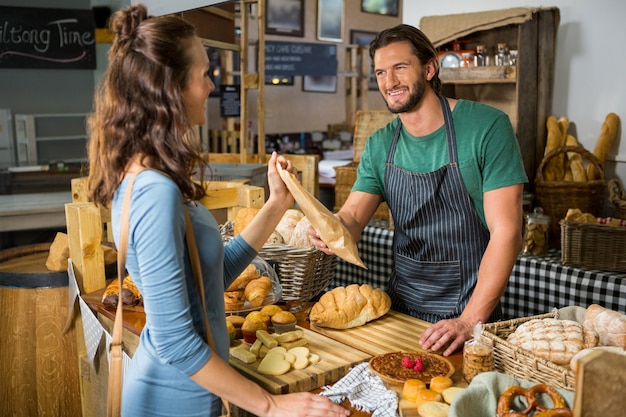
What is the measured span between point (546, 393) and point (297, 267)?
1106 mm

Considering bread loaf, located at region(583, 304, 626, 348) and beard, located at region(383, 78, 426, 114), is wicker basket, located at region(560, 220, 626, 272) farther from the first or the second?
bread loaf, located at region(583, 304, 626, 348)

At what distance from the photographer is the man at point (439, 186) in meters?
2.21

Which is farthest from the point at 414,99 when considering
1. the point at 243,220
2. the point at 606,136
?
the point at 606,136

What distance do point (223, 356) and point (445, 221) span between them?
1.15 metres

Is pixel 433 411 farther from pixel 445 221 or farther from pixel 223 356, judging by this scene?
pixel 445 221

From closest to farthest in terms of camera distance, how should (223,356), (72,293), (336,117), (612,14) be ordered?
(223,356) < (72,293) < (612,14) < (336,117)

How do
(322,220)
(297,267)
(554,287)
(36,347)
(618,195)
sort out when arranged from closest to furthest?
1. (322,220)
2. (297,267)
3. (36,347)
4. (554,287)
5. (618,195)

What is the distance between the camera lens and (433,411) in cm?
144

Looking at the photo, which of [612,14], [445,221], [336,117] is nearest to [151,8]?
[445,221]

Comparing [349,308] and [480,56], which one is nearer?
[349,308]

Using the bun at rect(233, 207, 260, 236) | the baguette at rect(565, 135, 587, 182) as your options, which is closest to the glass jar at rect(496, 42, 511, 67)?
the baguette at rect(565, 135, 587, 182)

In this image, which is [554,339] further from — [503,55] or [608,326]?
[503,55]

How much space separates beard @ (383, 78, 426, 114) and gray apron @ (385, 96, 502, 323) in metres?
0.11

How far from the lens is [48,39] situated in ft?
25.2
